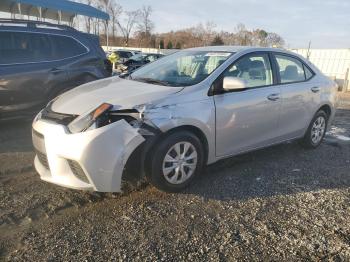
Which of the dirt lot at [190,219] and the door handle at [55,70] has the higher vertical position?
the door handle at [55,70]

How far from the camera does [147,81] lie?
428 cm

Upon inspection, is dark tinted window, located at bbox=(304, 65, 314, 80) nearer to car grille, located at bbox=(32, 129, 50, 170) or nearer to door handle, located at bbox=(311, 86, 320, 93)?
door handle, located at bbox=(311, 86, 320, 93)

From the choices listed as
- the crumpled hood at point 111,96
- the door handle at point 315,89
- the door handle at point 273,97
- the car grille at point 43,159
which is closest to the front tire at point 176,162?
the crumpled hood at point 111,96

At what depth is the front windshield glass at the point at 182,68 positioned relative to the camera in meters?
4.11

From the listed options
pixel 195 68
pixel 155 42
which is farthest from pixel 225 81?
pixel 155 42

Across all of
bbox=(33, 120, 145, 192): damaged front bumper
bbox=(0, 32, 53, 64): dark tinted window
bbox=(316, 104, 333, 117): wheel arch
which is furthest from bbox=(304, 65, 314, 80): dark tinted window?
bbox=(0, 32, 53, 64): dark tinted window

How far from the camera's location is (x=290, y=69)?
5.21m

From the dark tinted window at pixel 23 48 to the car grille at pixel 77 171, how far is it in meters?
3.36

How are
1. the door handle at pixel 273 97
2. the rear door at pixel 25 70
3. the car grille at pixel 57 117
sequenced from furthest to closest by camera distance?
the rear door at pixel 25 70
the door handle at pixel 273 97
the car grille at pixel 57 117

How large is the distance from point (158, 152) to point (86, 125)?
0.76 metres

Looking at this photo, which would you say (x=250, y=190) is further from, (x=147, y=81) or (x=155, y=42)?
(x=155, y=42)

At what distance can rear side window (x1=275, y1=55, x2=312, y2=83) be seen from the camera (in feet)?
16.4

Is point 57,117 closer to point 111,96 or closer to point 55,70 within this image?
point 111,96

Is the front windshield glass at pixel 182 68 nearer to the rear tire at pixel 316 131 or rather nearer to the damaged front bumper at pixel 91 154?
the damaged front bumper at pixel 91 154
